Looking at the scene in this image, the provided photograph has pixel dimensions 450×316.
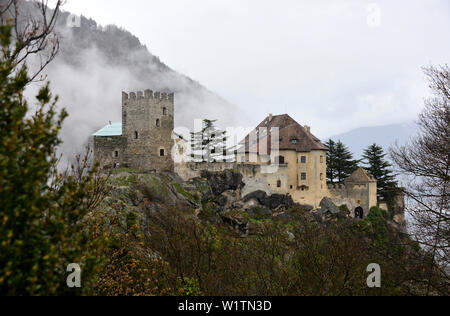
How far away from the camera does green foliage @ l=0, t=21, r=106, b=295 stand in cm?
610

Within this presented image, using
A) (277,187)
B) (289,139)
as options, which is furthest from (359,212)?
(289,139)

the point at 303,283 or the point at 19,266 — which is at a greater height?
the point at 19,266

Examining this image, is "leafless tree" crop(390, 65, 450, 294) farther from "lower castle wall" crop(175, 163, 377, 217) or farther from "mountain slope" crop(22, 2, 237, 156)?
"mountain slope" crop(22, 2, 237, 156)

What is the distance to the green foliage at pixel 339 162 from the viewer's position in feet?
173

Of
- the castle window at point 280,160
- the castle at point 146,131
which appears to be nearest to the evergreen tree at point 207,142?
the castle window at point 280,160

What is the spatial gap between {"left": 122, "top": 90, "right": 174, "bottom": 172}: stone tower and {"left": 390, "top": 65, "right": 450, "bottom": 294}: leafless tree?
19.8m

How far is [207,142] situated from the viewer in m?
63.5

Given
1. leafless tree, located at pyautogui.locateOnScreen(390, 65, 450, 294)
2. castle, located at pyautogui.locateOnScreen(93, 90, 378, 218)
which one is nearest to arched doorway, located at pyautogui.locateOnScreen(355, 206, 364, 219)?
castle, located at pyautogui.locateOnScreen(93, 90, 378, 218)

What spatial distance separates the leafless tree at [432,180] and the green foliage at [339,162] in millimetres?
37211
